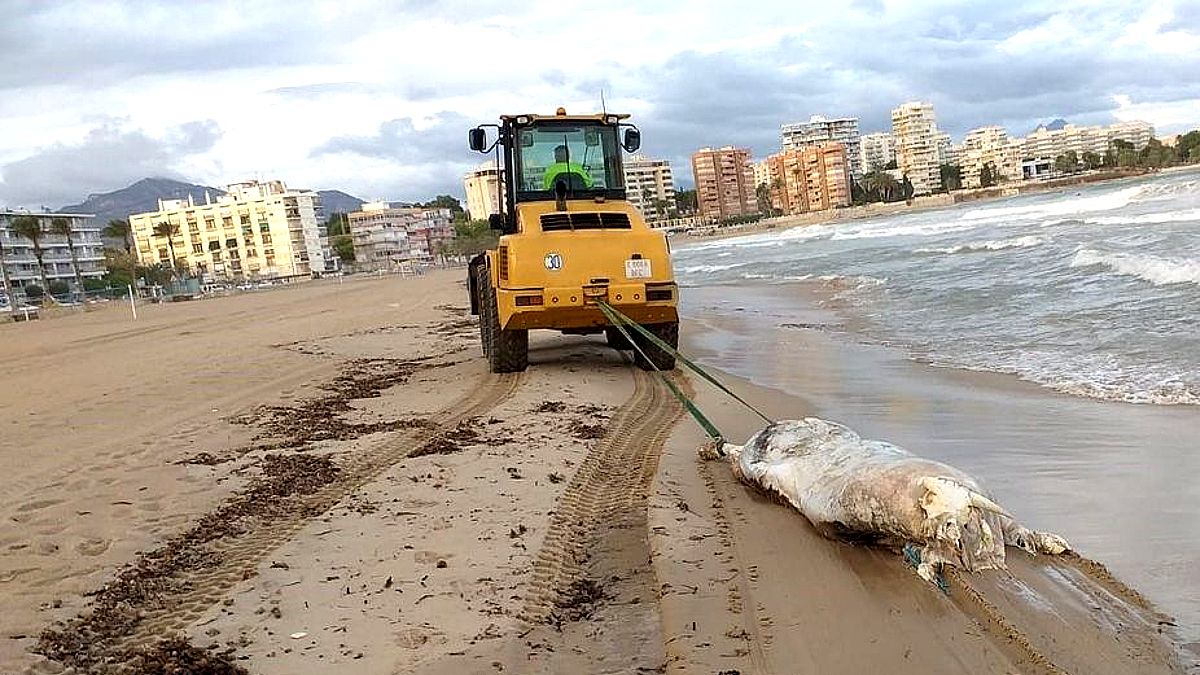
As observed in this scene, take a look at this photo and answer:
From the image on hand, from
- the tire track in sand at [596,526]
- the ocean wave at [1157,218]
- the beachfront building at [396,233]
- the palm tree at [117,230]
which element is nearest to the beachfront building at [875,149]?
the beachfront building at [396,233]

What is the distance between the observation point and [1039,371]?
8109 mm

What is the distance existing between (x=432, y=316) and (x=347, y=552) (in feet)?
54.0

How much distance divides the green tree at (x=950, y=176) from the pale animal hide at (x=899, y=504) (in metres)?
141

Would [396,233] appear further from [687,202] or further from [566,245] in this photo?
[566,245]

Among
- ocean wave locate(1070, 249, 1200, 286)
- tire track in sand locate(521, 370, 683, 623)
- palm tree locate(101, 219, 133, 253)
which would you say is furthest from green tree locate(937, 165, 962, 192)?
tire track in sand locate(521, 370, 683, 623)

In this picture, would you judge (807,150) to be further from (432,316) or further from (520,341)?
(520,341)

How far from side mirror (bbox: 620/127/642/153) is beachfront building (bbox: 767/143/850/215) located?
13007cm

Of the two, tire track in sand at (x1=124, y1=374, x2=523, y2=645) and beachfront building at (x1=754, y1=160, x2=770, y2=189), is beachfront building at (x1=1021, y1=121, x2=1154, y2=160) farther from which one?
tire track in sand at (x1=124, y1=374, x2=523, y2=645)

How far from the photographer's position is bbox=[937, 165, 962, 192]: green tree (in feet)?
456

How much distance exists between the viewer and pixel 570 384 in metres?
8.68

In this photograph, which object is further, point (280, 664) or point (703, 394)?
point (703, 394)

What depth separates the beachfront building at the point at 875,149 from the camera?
190375 millimetres

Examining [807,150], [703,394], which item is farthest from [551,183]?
[807,150]

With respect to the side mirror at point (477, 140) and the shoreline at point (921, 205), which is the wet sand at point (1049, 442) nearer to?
the side mirror at point (477, 140)
